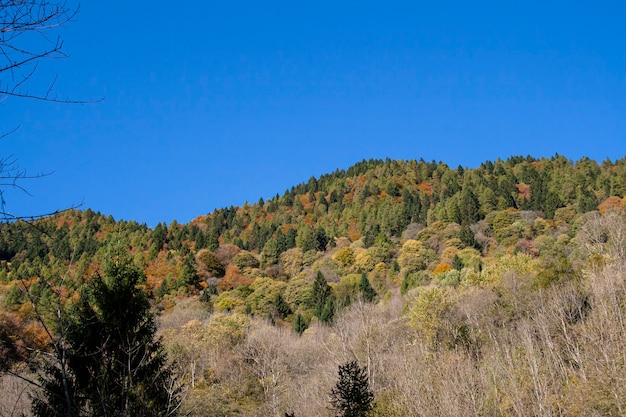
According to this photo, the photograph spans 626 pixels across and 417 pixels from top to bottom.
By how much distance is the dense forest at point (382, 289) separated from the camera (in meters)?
16.3

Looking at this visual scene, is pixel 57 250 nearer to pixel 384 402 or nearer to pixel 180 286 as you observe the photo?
pixel 180 286

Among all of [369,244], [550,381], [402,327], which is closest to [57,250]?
[369,244]

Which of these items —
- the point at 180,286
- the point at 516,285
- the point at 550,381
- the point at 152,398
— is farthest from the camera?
the point at 180,286

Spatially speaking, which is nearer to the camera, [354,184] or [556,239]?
[556,239]

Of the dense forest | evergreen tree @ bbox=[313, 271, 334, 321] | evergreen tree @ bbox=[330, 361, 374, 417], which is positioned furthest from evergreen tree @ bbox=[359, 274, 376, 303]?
evergreen tree @ bbox=[330, 361, 374, 417]

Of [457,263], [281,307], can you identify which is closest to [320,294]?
[281,307]

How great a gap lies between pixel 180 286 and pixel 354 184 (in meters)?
54.3

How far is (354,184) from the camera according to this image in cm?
11600

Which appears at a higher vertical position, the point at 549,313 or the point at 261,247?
the point at 261,247

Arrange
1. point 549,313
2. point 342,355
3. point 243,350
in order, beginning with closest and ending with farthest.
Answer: point 549,313 < point 342,355 < point 243,350

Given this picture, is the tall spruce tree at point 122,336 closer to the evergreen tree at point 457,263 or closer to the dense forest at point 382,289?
the dense forest at point 382,289

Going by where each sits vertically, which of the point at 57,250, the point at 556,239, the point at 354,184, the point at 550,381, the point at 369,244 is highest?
the point at 354,184

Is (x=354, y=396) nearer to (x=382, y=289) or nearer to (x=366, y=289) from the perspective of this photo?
(x=366, y=289)

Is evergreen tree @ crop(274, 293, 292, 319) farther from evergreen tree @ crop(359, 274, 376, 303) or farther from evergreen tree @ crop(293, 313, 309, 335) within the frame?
evergreen tree @ crop(359, 274, 376, 303)
